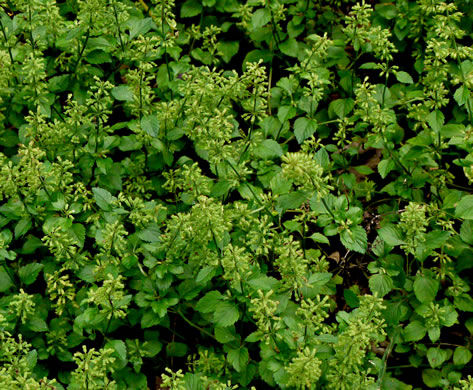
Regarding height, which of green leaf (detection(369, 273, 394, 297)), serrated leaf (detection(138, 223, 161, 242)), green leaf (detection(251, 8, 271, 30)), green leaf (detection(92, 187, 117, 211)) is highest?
green leaf (detection(251, 8, 271, 30))

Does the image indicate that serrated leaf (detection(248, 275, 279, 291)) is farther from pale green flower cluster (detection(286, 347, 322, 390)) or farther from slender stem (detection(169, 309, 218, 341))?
slender stem (detection(169, 309, 218, 341))

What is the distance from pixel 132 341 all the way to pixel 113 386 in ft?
1.64

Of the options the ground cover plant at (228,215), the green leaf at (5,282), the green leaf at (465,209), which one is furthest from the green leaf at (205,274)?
the green leaf at (465,209)

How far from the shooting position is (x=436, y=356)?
4.04m

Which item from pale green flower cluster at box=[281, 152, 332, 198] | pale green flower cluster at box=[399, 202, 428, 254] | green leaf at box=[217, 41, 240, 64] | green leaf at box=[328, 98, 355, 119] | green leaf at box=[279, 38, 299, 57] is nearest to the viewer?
pale green flower cluster at box=[281, 152, 332, 198]

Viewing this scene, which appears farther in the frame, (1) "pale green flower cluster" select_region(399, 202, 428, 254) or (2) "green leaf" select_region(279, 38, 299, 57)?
(2) "green leaf" select_region(279, 38, 299, 57)

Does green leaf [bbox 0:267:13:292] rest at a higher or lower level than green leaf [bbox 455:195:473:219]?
lower

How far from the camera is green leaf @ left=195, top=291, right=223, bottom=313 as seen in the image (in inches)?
149

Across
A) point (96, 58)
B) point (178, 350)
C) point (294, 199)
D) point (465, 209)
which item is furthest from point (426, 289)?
point (96, 58)

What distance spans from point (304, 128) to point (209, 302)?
4.82 feet

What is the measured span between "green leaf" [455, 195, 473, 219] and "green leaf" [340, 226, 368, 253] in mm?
613

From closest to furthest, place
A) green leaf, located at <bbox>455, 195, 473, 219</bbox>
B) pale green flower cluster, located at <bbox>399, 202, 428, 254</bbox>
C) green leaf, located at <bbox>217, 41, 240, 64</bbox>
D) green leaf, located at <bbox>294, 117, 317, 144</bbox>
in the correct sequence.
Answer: pale green flower cluster, located at <bbox>399, 202, 428, 254</bbox>, green leaf, located at <bbox>455, 195, 473, 219</bbox>, green leaf, located at <bbox>294, 117, 317, 144</bbox>, green leaf, located at <bbox>217, 41, 240, 64</bbox>

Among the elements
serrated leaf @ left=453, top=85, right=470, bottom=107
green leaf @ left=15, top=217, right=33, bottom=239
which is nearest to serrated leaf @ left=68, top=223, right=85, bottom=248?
green leaf @ left=15, top=217, right=33, bottom=239

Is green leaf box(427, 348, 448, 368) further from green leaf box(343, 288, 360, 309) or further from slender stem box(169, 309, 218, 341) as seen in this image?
slender stem box(169, 309, 218, 341)
